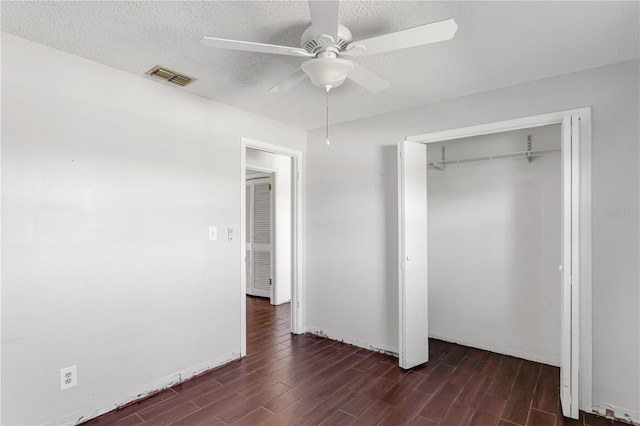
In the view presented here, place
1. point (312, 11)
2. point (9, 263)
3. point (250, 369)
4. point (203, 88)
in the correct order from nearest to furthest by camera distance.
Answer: point (312, 11)
point (9, 263)
point (203, 88)
point (250, 369)

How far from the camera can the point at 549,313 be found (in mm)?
3086

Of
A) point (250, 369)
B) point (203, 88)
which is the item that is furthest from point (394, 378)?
point (203, 88)

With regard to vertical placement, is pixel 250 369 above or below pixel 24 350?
below

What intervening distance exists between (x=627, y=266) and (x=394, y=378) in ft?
6.09

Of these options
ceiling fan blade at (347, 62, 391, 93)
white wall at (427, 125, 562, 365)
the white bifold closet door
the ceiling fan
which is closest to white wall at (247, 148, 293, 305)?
the white bifold closet door

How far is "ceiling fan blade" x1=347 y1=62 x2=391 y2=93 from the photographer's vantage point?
193 centimetres

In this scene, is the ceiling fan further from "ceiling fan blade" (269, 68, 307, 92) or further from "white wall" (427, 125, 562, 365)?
"white wall" (427, 125, 562, 365)

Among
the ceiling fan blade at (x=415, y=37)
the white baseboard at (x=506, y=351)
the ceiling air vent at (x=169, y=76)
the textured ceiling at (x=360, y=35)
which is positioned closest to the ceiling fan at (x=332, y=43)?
the ceiling fan blade at (x=415, y=37)

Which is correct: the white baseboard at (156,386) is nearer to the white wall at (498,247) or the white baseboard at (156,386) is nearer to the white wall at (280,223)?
the white wall at (280,223)

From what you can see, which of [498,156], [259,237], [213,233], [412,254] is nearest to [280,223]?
[259,237]

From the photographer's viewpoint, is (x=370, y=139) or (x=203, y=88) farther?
(x=370, y=139)

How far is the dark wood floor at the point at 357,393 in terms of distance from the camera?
2279 mm

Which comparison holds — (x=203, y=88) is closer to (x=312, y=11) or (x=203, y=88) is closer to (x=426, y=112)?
(x=312, y=11)

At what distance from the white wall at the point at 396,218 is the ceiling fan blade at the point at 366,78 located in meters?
1.19
